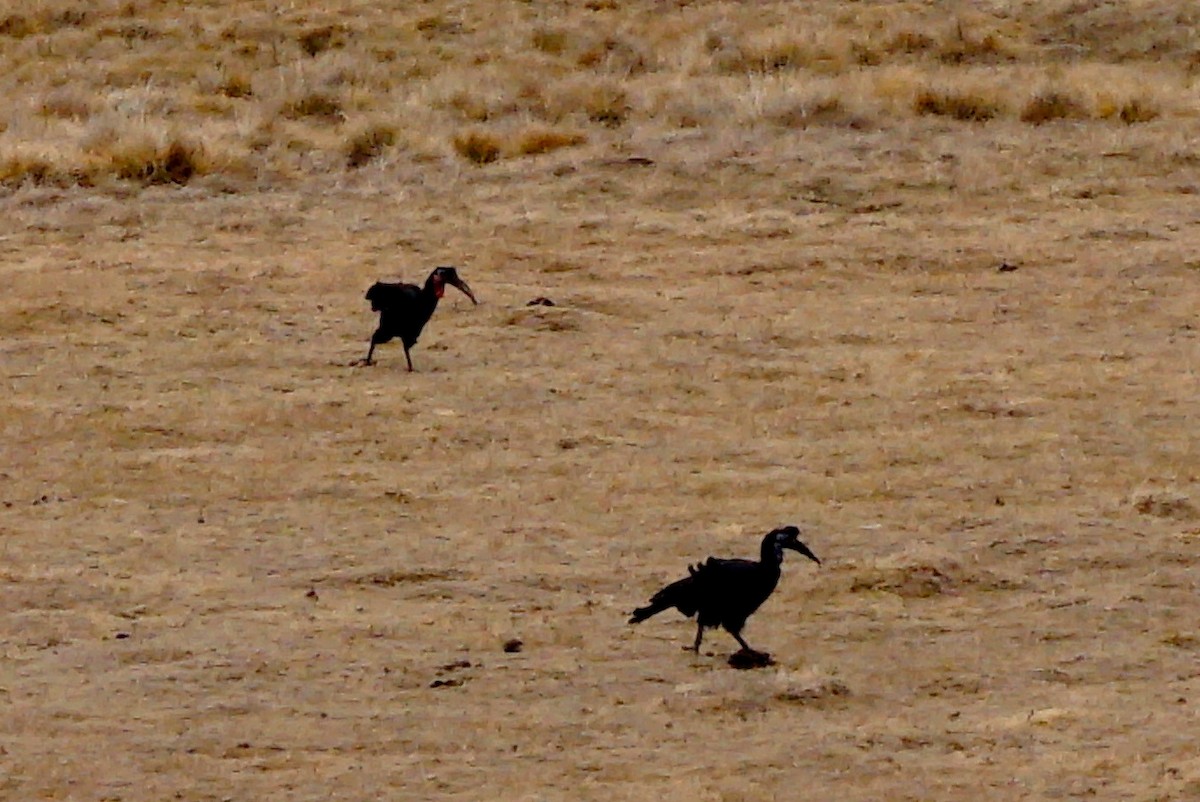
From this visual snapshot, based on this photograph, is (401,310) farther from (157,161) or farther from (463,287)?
(157,161)

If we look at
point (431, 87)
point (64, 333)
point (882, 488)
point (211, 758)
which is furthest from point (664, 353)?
point (431, 87)

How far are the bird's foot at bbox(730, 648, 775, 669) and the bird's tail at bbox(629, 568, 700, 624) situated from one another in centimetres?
19

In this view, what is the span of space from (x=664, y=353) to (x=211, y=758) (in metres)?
5.72

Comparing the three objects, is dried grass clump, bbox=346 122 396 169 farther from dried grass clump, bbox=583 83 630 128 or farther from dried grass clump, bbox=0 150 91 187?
dried grass clump, bbox=0 150 91 187

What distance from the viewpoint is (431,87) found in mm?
20125

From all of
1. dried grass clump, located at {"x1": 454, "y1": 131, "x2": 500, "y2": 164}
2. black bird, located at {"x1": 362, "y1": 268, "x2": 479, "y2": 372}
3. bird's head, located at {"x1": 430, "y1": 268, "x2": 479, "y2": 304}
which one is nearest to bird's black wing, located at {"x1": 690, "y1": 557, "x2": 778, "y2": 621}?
black bird, located at {"x1": 362, "y1": 268, "x2": 479, "y2": 372}

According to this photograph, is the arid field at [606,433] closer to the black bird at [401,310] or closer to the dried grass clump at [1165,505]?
the dried grass clump at [1165,505]

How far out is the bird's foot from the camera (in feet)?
21.6

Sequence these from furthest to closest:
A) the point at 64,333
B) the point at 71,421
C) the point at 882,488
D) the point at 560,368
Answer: the point at 64,333 < the point at 560,368 < the point at 71,421 < the point at 882,488

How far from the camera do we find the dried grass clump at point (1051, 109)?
17.1 meters

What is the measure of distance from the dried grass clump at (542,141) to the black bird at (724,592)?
10.4 metres

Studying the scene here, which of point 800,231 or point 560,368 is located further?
point 800,231

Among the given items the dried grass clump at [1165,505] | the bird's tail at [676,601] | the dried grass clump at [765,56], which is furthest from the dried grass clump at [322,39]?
the bird's tail at [676,601]

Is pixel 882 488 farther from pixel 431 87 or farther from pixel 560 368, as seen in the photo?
pixel 431 87
